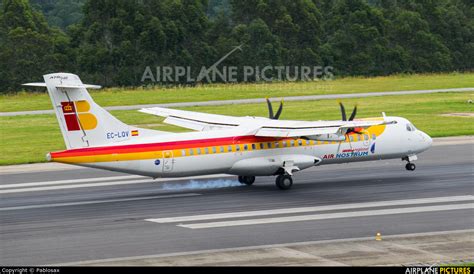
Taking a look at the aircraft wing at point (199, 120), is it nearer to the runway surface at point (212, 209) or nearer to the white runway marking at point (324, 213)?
the runway surface at point (212, 209)

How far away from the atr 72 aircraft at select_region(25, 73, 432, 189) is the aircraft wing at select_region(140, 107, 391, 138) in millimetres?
41

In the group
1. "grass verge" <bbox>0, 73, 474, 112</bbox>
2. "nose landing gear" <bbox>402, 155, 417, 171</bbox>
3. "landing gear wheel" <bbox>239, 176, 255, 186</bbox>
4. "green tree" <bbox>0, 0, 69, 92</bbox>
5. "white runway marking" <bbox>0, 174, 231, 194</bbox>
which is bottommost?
"white runway marking" <bbox>0, 174, 231, 194</bbox>

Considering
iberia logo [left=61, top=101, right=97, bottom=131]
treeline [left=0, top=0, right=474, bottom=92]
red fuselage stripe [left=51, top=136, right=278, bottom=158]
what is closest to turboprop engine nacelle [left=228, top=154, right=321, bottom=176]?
red fuselage stripe [left=51, top=136, right=278, bottom=158]

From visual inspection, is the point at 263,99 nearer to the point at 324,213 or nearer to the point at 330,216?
the point at 324,213

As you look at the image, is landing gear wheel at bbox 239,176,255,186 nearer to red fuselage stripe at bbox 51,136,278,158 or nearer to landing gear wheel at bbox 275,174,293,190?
landing gear wheel at bbox 275,174,293,190

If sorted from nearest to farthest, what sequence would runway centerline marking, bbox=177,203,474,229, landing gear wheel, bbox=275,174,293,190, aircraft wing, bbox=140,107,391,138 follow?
runway centerline marking, bbox=177,203,474,229
aircraft wing, bbox=140,107,391,138
landing gear wheel, bbox=275,174,293,190

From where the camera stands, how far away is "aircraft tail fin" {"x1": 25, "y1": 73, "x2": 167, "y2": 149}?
104 ft

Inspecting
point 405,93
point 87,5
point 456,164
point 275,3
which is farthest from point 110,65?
point 456,164

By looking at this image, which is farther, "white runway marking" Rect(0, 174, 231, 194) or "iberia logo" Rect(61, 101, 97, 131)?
"white runway marking" Rect(0, 174, 231, 194)

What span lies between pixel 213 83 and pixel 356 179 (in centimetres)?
6196

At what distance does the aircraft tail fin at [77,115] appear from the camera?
31656mm

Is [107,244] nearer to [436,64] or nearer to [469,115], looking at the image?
[469,115]

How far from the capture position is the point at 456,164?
4178 centimetres

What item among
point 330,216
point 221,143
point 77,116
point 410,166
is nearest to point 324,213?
point 330,216
